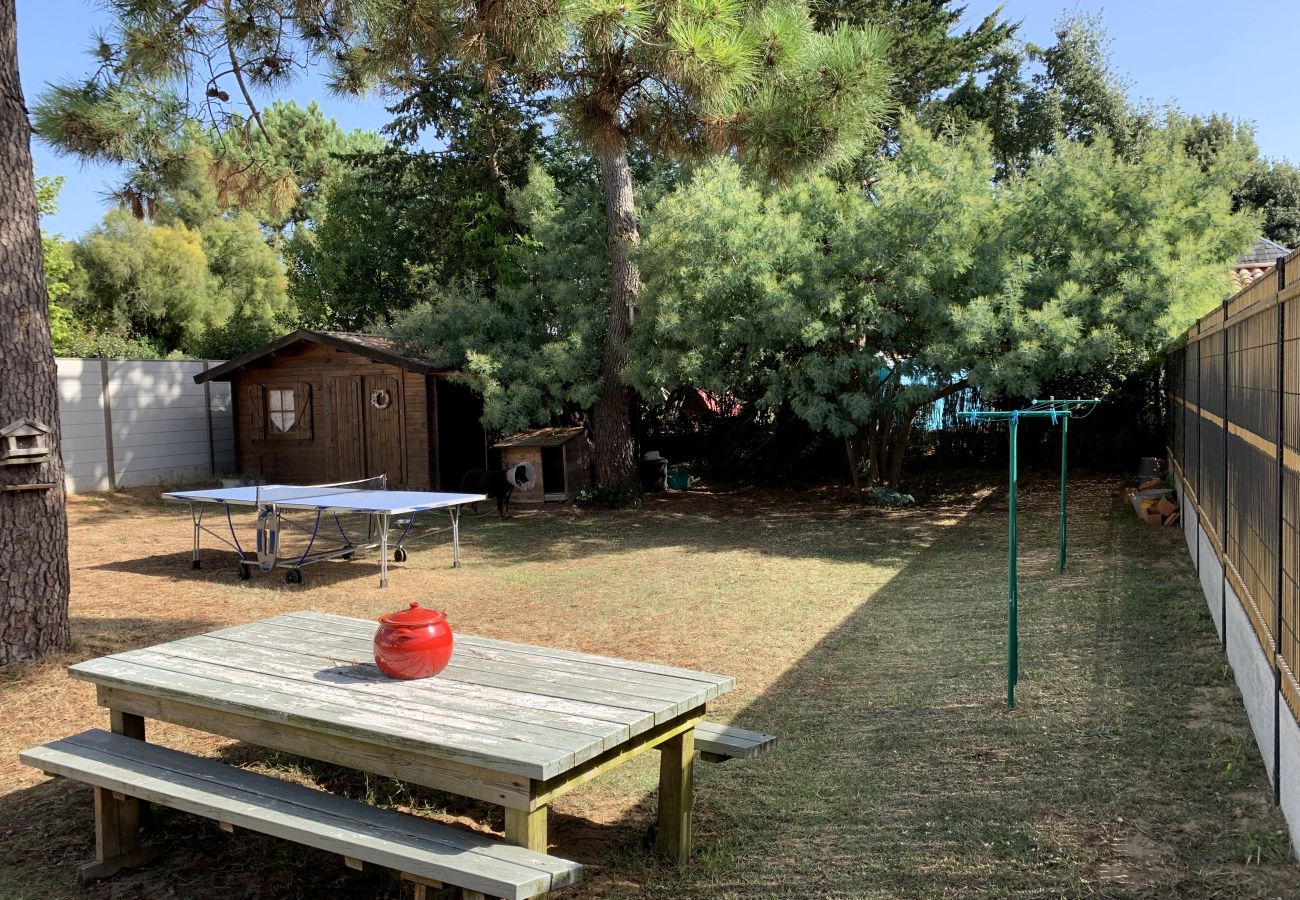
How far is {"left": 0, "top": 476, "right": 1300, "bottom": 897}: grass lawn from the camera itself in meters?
3.48

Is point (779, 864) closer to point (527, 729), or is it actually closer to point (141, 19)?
point (527, 729)

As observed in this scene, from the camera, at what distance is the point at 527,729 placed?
3082 millimetres

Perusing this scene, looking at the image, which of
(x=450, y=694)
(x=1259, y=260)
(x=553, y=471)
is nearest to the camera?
(x=450, y=694)

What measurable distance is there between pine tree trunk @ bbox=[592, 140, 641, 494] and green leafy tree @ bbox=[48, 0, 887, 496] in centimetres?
296

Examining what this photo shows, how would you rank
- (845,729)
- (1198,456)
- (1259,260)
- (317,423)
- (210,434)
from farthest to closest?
(1259,260) < (210,434) < (317,423) < (1198,456) < (845,729)

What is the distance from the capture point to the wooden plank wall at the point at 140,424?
15836 millimetres

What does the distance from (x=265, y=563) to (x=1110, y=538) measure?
26.7 feet

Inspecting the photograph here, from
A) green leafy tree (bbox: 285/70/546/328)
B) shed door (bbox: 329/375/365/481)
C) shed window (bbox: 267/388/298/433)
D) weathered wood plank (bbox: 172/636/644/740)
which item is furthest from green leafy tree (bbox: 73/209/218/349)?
weathered wood plank (bbox: 172/636/644/740)

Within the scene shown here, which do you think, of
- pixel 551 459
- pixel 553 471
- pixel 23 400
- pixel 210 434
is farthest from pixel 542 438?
pixel 23 400

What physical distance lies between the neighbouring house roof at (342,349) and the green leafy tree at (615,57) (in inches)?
227

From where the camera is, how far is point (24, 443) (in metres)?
5.80

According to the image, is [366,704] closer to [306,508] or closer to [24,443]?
[24,443]

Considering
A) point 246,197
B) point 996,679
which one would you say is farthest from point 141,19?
point 996,679

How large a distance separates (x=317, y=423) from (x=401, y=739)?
14.9 metres
